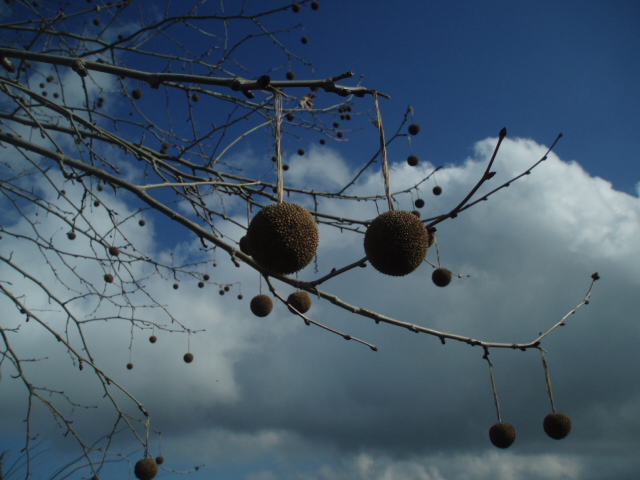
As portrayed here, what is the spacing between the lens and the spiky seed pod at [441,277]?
293 cm

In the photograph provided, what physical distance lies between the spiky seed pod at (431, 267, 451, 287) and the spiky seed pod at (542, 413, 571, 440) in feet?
3.20

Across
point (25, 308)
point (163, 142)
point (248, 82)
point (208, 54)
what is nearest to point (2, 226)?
point (25, 308)

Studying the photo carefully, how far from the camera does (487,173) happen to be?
121 cm

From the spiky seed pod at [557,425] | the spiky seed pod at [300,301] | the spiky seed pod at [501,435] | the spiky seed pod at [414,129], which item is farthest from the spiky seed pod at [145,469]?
the spiky seed pod at [414,129]

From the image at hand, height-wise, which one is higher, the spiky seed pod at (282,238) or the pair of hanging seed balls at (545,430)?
the spiky seed pod at (282,238)

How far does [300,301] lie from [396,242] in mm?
907

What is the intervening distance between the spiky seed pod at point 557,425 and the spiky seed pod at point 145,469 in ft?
8.21

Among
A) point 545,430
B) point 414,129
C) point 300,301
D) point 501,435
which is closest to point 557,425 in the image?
point 545,430

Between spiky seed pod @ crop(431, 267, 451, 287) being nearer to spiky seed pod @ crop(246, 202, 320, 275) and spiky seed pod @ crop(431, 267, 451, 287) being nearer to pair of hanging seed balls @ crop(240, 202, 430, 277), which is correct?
pair of hanging seed balls @ crop(240, 202, 430, 277)

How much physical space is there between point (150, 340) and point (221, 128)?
2.29 metres

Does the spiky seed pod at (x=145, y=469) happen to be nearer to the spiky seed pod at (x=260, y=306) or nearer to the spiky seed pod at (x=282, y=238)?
the spiky seed pod at (x=260, y=306)

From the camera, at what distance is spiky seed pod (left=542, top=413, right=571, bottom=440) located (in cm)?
224

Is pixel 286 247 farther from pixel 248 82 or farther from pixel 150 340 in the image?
pixel 150 340

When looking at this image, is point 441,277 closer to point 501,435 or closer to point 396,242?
point 501,435
